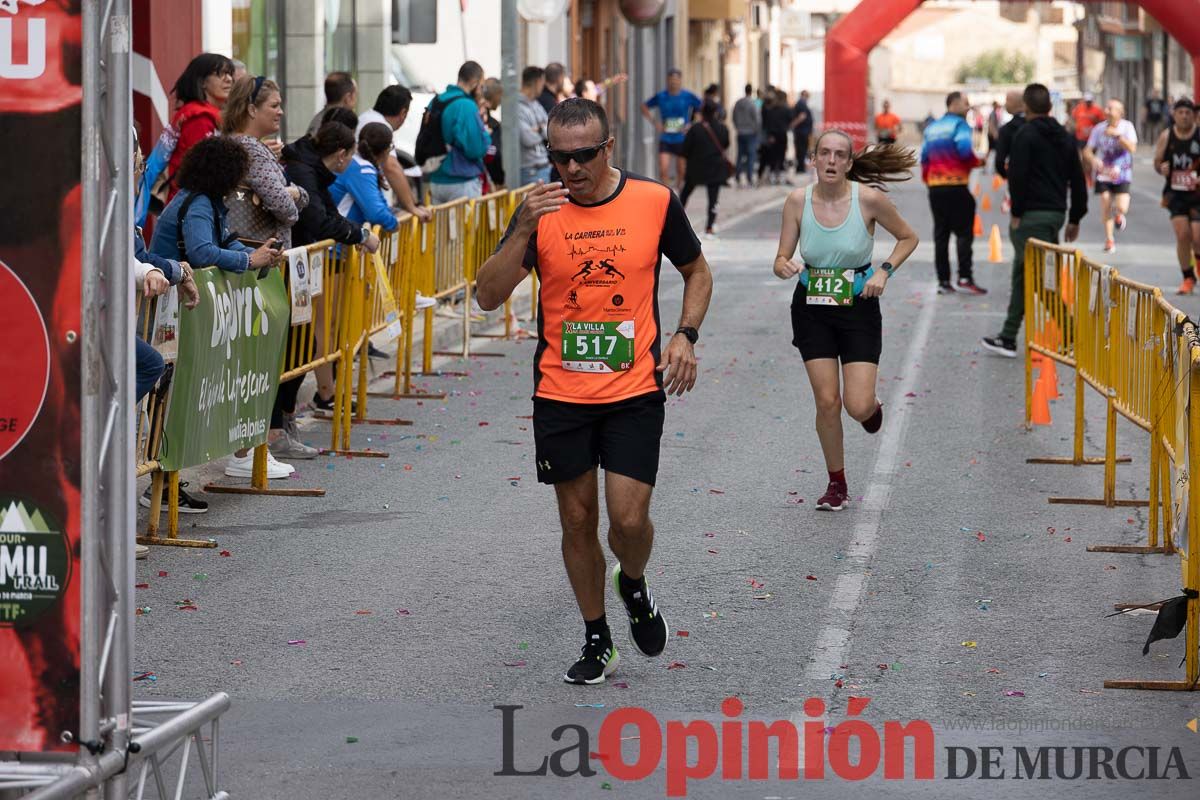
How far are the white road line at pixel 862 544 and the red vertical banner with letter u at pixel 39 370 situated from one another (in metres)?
2.86

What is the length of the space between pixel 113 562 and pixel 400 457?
6.46 meters

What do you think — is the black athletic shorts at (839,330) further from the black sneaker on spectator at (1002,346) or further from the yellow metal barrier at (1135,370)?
the black sneaker on spectator at (1002,346)

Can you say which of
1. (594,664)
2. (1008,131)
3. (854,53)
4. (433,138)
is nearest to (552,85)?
(433,138)

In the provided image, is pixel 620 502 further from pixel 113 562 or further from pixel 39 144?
pixel 39 144

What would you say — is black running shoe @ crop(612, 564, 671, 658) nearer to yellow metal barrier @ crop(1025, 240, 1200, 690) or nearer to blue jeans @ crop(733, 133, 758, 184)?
yellow metal barrier @ crop(1025, 240, 1200, 690)

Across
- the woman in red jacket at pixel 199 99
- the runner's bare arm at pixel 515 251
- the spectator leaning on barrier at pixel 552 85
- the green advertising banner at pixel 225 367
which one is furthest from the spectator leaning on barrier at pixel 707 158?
the runner's bare arm at pixel 515 251

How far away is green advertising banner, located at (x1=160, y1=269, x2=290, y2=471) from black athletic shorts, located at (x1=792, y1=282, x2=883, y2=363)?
2.60 m

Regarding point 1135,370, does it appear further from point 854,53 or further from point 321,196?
point 854,53

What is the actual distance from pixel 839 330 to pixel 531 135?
10647 mm

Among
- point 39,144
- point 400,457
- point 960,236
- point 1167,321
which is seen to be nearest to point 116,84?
point 39,144

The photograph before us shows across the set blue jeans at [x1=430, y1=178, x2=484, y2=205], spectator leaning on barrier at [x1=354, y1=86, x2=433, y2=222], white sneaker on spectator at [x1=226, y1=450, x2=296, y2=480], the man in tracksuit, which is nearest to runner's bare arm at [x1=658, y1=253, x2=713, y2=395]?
white sneaker on spectator at [x1=226, y1=450, x2=296, y2=480]

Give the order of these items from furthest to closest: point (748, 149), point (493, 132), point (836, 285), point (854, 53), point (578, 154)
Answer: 1. point (748, 149)
2. point (854, 53)
3. point (493, 132)
4. point (836, 285)
5. point (578, 154)

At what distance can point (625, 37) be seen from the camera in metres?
42.2

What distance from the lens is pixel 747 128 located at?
41.8m
